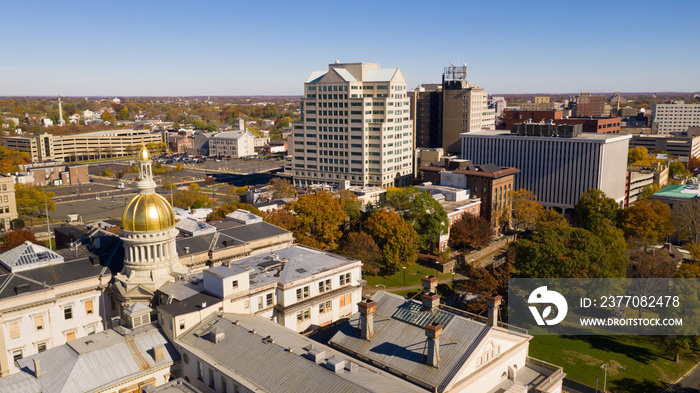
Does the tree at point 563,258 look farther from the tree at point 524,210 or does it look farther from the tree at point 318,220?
the tree at point 524,210

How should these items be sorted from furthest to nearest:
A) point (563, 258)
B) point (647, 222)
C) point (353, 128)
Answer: point (353, 128)
point (647, 222)
point (563, 258)

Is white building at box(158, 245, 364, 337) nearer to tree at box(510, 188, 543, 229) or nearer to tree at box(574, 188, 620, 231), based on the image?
tree at box(510, 188, 543, 229)

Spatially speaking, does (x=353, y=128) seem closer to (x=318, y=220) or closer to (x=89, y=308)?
Answer: (x=318, y=220)

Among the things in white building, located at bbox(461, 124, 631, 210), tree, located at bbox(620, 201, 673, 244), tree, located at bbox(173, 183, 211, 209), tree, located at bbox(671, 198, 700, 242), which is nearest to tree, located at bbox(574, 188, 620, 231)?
tree, located at bbox(620, 201, 673, 244)

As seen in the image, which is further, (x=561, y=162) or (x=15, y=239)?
(x=561, y=162)

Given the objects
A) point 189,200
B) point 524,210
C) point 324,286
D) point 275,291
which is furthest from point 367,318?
point 189,200

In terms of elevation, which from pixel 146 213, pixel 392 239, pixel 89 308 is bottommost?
pixel 89 308

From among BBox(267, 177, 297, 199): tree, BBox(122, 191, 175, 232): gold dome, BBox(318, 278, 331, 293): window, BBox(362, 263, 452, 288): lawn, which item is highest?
BBox(122, 191, 175, 232): gold dome
